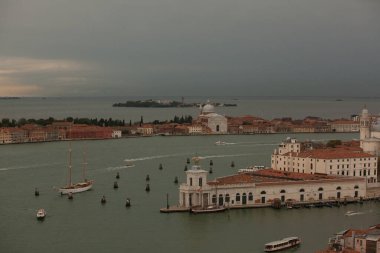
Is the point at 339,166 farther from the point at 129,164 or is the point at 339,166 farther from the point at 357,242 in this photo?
the point at 129,164

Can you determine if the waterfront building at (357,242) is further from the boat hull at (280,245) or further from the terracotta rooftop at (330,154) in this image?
the terracotta rooftop at (330,154)

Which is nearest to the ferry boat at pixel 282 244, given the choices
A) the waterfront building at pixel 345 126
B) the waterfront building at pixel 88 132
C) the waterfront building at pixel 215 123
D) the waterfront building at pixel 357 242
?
the waterfront building at pixel 357 242

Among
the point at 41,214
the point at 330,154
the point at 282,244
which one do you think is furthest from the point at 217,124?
the point at 282,244

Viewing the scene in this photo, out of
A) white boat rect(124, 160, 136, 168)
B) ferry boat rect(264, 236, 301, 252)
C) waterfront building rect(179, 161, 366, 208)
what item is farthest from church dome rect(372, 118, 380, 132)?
ferry boat rect(264, 236, 301, 252)

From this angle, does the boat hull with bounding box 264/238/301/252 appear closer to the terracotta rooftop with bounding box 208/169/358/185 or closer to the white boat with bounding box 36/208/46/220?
the terracotta rooftop with bounding box 208/169/358/185

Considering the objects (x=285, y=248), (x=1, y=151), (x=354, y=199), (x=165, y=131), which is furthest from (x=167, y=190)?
(x=165, y=131)
